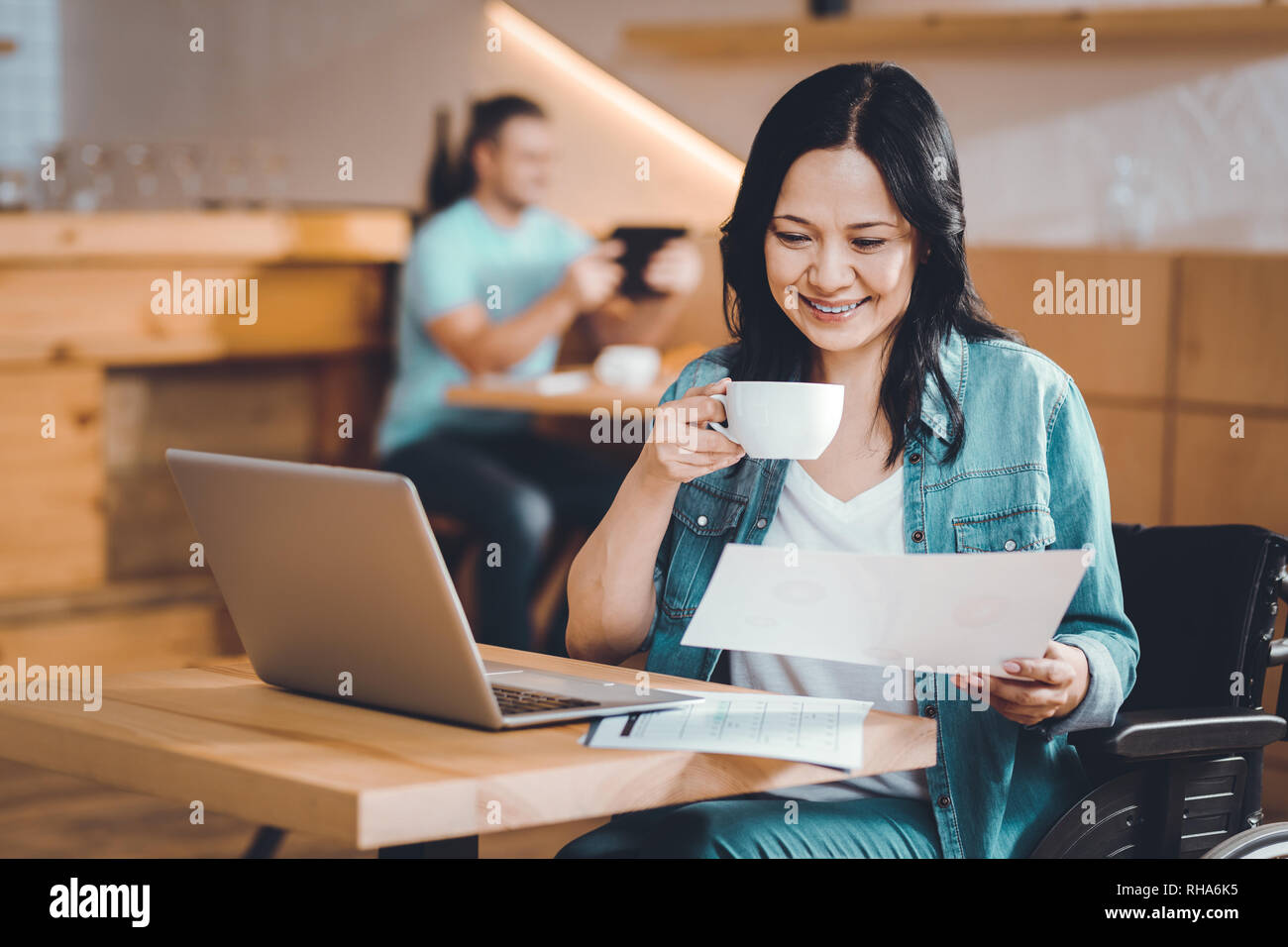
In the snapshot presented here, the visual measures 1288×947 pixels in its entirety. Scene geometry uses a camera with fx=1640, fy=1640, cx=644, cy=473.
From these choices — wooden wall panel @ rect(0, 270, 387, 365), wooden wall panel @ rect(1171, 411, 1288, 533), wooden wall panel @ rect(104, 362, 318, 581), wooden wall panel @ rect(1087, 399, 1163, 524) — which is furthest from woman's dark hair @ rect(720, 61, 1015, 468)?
wooden wall panel @ rect(104, 362, 318, 581)

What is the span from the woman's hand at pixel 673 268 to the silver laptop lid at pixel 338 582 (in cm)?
266

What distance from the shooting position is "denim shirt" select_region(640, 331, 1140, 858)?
140 centimetres

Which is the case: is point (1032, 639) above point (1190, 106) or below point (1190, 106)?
below

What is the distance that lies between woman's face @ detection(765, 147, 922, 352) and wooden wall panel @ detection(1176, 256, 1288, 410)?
1.72 meters

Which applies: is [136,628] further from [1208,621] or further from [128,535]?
[1208,621]

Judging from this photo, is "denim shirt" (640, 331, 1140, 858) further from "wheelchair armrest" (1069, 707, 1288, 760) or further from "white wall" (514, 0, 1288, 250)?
"white wall" (514, 0, 1288, 250)

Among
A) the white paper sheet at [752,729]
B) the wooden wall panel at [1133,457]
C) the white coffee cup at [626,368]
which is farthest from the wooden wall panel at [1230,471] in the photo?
the white paper sheet at [752,729]

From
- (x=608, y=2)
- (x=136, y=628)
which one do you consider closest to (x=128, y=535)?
(x=136, y=628)

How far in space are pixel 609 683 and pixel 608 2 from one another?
3.65 m

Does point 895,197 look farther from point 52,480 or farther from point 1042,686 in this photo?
point 52,480

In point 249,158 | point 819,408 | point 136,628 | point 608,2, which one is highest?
point 608,2

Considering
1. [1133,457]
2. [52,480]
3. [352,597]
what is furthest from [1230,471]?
[52,480]

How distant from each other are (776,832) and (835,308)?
49 centimetres
